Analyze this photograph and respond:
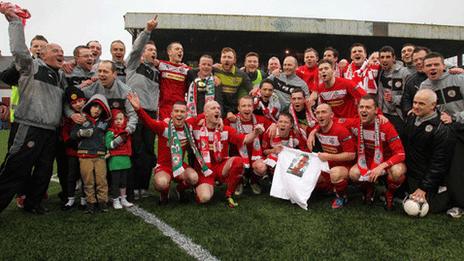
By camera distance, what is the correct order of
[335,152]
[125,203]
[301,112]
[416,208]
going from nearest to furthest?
[416,208], [125,203], [335,152], [301,112]

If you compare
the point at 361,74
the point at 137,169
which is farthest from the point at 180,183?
the point at 361,74

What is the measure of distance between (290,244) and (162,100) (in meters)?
3.16

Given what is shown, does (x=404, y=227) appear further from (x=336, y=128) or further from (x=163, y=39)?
(x=163, y=39)

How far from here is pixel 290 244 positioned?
301 centimetres

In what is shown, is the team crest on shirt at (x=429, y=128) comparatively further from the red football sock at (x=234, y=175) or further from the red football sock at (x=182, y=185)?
the red football sock at (x=182, y=185)

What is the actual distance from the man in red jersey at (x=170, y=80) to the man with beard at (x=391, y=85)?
118 inches

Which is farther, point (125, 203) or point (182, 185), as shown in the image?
point (182, 185)

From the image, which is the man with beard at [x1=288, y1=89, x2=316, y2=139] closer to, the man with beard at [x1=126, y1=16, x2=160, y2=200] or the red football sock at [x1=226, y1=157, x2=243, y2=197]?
the red football sock at [x1=226, y1=157, x2=243, y2=197]

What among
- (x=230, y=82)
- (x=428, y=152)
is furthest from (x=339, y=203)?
(x=230, y=82)

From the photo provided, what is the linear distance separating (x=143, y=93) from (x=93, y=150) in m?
1.24

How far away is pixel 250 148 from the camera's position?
17.1 ft

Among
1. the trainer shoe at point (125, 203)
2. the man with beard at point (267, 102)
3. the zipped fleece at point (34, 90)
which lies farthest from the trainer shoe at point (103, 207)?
the man with beard at point (267, 102)

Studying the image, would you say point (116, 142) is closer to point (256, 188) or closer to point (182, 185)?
point (182, 185)

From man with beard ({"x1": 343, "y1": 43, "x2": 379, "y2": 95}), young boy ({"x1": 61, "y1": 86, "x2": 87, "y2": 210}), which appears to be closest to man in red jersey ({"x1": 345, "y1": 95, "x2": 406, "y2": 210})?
man with beard ({"x1": 343, "y1": 43, "x2": 379, "y2": 95})
